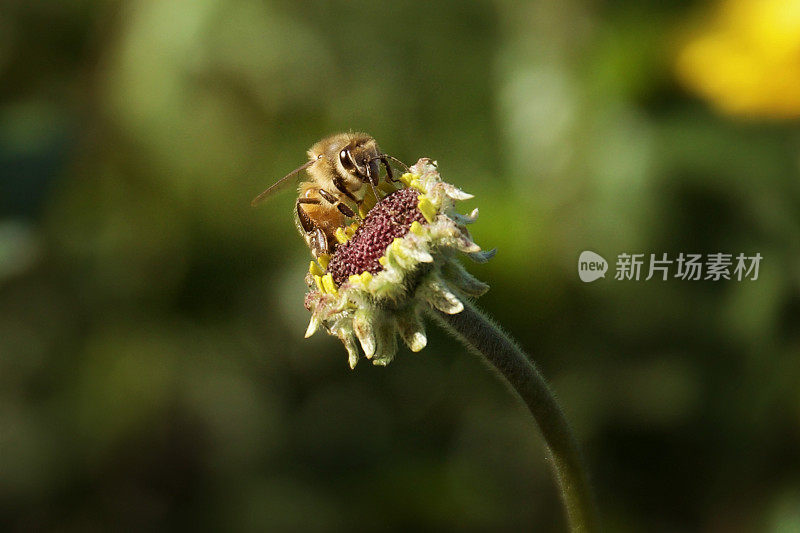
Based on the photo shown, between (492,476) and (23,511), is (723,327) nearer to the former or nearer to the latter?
(492,476)

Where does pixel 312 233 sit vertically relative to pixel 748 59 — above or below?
below

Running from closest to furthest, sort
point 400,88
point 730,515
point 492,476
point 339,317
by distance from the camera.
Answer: point 339,317
point 730,515
point 492,476
point 400,88

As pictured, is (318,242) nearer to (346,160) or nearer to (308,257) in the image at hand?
(346,160)

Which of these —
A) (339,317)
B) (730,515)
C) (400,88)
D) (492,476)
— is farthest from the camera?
(400,88)

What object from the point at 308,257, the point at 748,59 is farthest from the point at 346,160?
the point at 748,59

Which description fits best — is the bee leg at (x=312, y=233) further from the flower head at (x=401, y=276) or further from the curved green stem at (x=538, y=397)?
the curved green stem at (x=538, y=397)

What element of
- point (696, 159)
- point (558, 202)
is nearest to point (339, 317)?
point (558, 202)

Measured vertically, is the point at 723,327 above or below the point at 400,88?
below

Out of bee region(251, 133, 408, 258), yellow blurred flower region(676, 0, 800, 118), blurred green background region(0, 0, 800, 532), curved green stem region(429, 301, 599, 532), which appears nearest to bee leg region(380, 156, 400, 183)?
bee region(251, 133, 408, 258)
